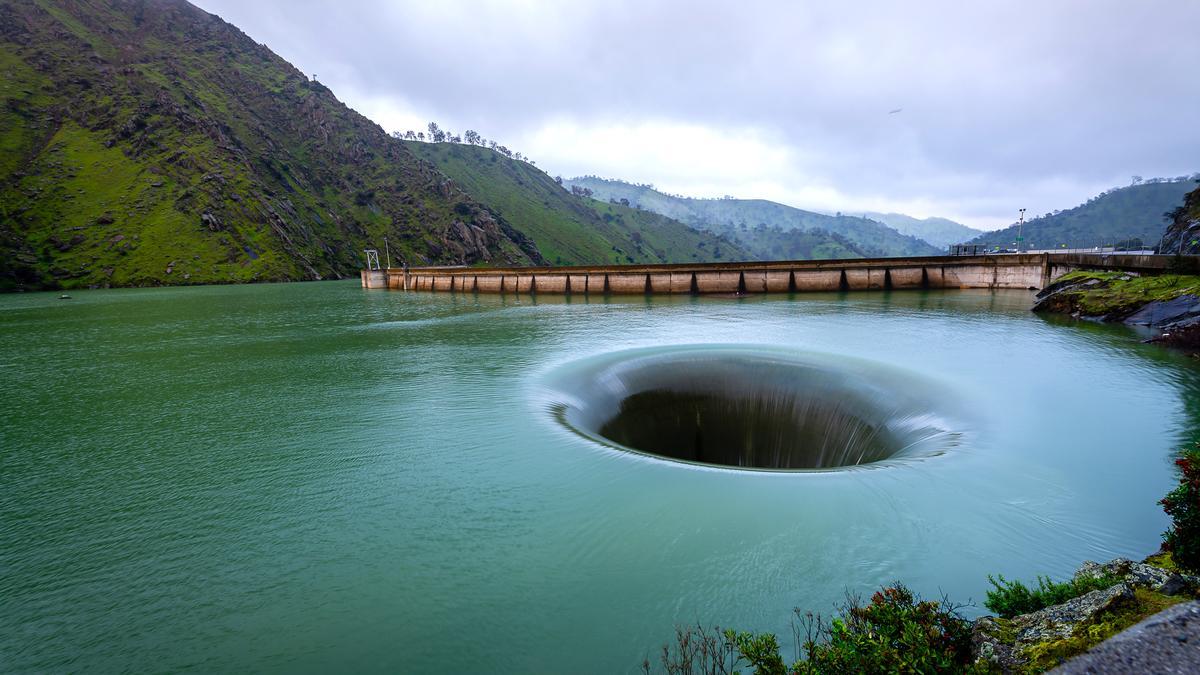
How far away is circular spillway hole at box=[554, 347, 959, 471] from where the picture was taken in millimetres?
14898

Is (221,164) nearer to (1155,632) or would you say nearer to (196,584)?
(196,584)

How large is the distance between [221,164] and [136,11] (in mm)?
135003

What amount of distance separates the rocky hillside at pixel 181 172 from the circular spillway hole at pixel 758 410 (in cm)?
10789

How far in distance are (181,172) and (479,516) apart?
14325 cm

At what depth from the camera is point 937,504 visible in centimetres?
952

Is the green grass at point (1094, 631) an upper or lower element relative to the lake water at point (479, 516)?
upper

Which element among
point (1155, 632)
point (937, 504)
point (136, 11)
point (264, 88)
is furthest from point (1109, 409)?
point (136, 11)

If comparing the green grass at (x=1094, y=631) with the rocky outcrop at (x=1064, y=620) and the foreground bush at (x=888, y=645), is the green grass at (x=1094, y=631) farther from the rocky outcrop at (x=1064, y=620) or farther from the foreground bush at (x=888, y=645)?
the foreground bush at (x=888, y=645)

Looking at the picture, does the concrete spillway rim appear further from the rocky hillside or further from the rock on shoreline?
the rocky hillside

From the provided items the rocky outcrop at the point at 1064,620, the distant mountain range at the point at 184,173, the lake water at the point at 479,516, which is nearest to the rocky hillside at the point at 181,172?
the distant mountain range at the point at 184,173

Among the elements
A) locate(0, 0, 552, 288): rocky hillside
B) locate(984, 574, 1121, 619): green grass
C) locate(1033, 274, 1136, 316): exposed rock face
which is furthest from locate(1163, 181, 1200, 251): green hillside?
locate(0, 0, 552, 288): rocky hillside

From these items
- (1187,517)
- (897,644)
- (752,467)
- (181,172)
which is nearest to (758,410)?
(752,467)

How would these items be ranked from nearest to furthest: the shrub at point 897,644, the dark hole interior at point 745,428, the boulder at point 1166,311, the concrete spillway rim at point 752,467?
the shrub at point 897,644, the concrete spillway rim at point 752,467, the dark hole interior at point 745,428, the boulder at point 1166,311

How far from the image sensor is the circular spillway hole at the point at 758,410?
1490 centimetres
